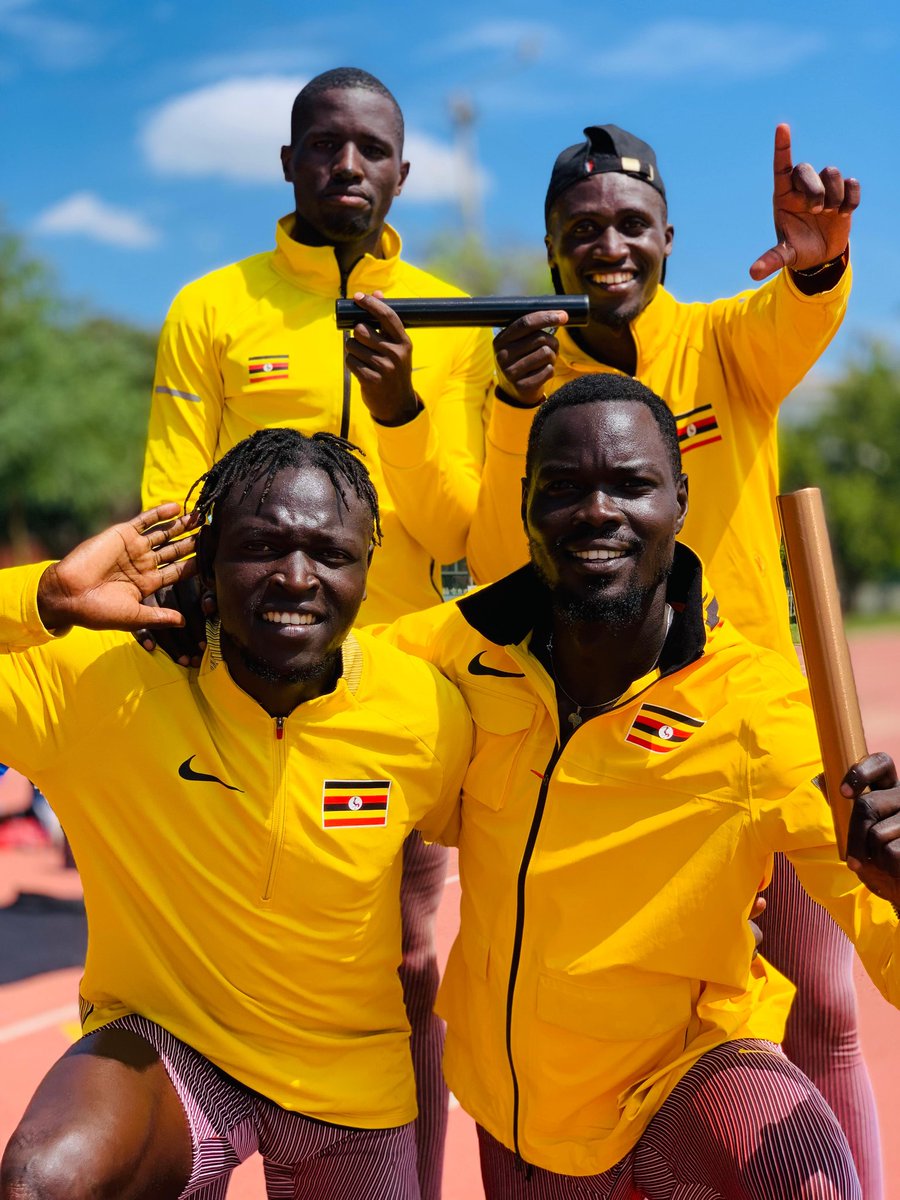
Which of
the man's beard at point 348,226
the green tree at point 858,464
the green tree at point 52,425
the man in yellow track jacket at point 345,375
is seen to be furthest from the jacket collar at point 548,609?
the green tree at point 858,464

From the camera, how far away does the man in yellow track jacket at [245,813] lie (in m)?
2.60

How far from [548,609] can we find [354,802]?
61 centimetres

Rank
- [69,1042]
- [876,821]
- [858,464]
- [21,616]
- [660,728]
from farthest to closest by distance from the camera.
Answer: [858,464] < [69,1042] < [660,728] < [21,616] < [876,821]

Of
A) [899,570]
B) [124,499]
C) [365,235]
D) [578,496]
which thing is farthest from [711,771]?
[899,570]

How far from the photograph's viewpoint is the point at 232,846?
8.63 ft

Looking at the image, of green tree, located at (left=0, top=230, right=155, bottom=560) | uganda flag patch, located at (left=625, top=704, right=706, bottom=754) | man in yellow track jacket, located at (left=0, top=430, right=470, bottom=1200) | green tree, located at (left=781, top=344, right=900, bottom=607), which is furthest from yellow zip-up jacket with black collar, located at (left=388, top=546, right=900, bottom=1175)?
green tree, located at (left=781, top=344, right=900, bottom=607)

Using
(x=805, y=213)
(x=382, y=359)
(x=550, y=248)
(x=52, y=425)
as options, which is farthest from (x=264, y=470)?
(x=52, y=425)

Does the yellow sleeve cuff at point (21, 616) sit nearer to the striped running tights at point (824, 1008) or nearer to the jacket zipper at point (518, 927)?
the jacket zipper at point (518, 927)

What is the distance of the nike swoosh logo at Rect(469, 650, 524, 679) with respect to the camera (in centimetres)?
281

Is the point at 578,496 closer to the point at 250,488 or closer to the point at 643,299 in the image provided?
the point at 250,488

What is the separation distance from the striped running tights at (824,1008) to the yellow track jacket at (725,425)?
0.66 meters

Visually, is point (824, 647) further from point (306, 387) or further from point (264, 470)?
point (306, 387)

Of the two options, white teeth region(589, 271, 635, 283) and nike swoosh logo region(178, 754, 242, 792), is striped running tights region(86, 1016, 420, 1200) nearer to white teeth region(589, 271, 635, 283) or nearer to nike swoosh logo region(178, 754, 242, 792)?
nike swoosh logo region(178, 754, 242, 792)

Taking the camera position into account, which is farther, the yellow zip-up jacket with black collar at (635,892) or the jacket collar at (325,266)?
the jacket collar at (325,266)
